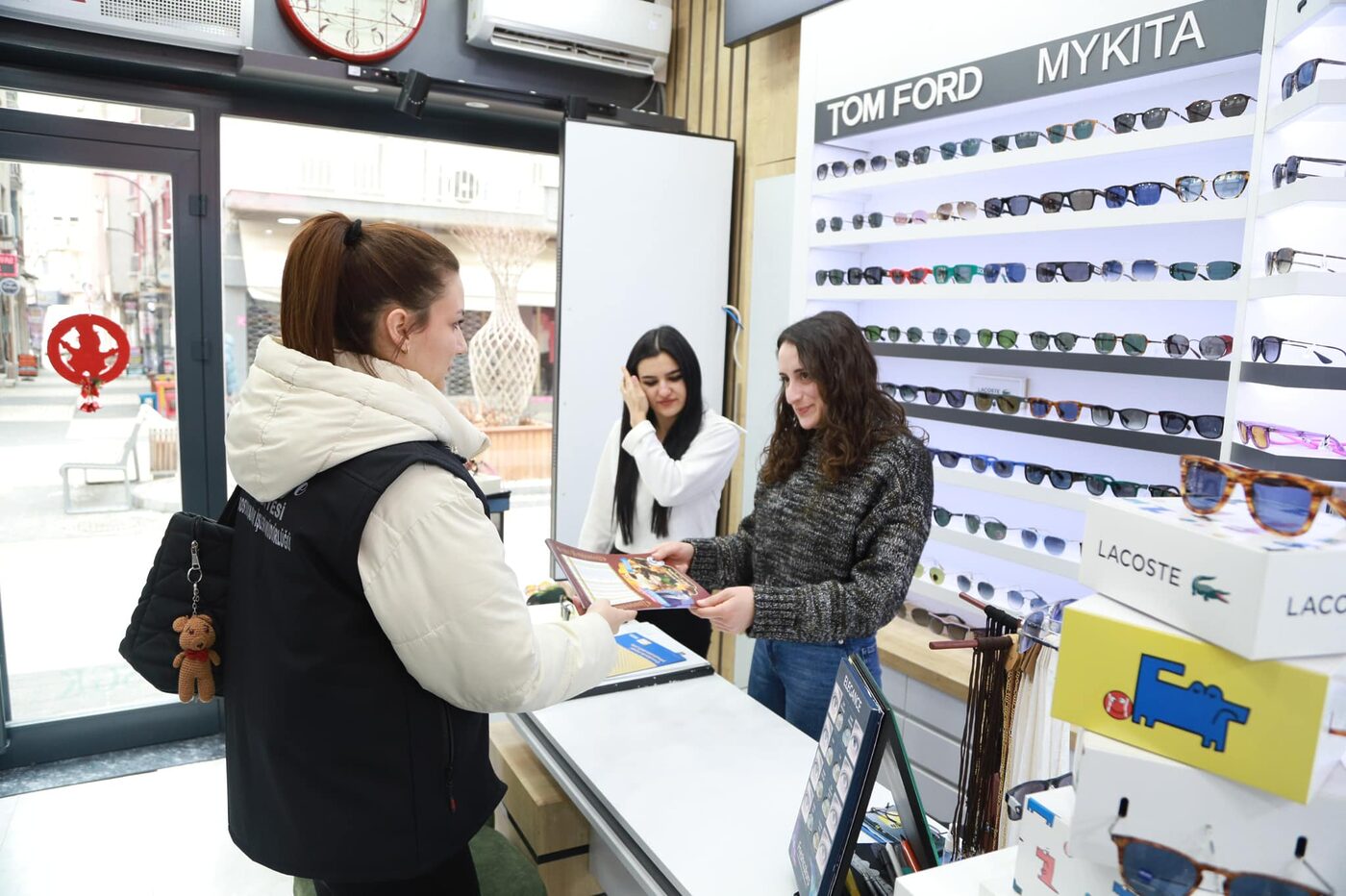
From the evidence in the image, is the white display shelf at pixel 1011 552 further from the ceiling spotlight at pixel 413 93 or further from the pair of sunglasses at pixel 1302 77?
the ceiling spotlight at pixel 413 93

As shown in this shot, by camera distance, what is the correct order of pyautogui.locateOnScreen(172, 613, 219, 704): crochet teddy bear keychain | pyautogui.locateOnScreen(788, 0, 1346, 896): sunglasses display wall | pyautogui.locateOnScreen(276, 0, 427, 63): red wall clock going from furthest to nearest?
pyautogui.locateOnScreen(276, 0, 427, 63): red wall clock < pyautogui.locateOnScreen(788, 0, 1346, 896): sunglasses display wall < pyautogui.locateOnScreen(172, 613, 219, 704): crochet teddy bear keychain

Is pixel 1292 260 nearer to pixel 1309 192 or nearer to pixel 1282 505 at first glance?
pixel 1309 192

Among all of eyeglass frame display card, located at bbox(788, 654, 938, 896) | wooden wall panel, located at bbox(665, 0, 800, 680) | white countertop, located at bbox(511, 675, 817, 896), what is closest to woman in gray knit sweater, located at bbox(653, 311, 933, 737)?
white countertop, located at bbox(511, 675, 817, 896)

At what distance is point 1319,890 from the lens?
0.87m

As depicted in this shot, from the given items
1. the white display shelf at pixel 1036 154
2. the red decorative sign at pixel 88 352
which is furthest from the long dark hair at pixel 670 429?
the red decorative sign at pixel 88 352

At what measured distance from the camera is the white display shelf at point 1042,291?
90.7 inches

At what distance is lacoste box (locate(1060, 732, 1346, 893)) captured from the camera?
87 centimetres

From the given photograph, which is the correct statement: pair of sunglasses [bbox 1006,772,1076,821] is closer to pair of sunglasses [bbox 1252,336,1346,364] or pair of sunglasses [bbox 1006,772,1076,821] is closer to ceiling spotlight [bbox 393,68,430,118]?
pair of sunglasses [bbox 1252,336,1346,364]

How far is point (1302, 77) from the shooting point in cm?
194

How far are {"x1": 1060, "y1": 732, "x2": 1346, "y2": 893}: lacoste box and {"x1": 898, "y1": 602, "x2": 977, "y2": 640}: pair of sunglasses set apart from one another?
7.25 feet

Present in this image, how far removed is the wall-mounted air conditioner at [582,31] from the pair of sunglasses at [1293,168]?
10.0ft

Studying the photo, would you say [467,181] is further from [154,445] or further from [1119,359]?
[1119,359]

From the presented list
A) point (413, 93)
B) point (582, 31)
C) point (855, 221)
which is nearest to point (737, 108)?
point (582, 31)

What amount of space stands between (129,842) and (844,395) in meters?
3.05
